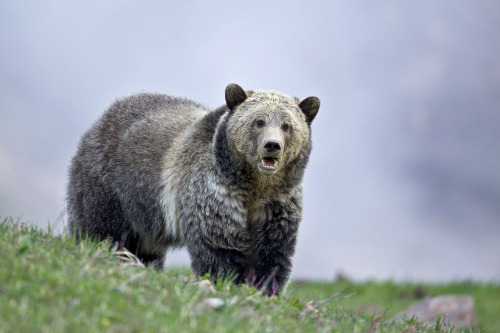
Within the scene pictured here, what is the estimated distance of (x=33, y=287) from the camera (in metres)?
4.45

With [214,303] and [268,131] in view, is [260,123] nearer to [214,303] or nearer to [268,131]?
[268,131]

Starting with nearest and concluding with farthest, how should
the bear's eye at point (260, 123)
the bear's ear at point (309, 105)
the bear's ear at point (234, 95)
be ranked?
the bear's eye at point (260, 123)
the bear's ear at point (234, 95)
the bear's ear at point (309, 105)

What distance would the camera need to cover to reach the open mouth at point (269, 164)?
22.2 ft

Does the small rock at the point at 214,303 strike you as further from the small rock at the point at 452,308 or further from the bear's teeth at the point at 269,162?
the small rock at the point at 452,308

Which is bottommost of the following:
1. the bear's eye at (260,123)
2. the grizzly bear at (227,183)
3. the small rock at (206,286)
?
the small rock at (206,286)

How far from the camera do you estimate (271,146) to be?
6707 millimetres

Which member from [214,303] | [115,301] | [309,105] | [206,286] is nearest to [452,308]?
[309,105]

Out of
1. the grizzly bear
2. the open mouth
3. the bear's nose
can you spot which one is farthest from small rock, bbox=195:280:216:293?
the bear's nose

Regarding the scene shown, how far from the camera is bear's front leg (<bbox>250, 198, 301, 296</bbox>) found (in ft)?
23.9

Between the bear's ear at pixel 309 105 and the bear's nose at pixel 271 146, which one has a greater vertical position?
the bear's ear at pixel 309 105

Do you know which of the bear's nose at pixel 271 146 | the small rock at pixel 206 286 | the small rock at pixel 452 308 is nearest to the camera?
the small rock at pixel 206 286

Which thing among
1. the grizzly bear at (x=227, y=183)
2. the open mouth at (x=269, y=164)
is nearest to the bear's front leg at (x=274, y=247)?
the grizzly bear at (x=227, y=183)

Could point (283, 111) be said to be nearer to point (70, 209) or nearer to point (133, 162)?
point (133, 162)

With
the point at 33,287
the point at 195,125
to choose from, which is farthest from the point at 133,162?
the point at 33,287
